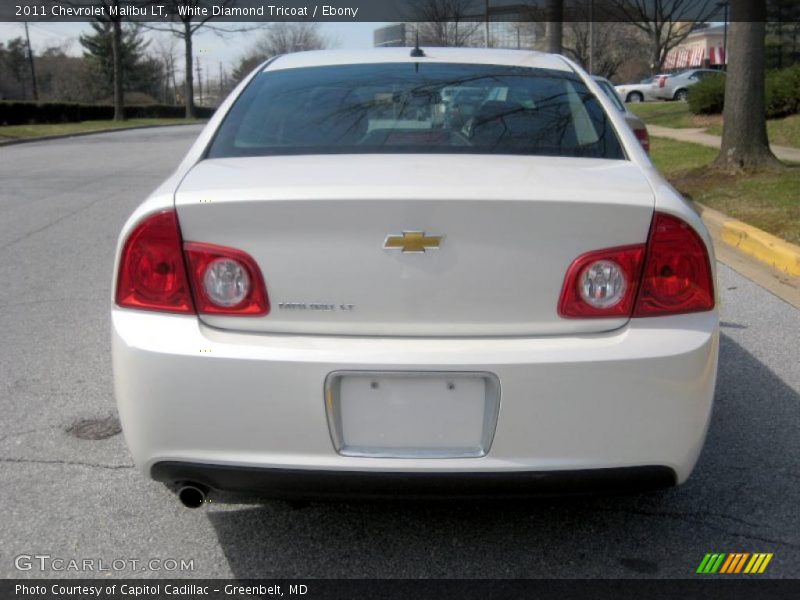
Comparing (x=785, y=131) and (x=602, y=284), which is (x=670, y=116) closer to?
(x=785, y=131)

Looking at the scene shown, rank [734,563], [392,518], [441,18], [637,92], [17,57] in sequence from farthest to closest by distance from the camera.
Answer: [17,57], [637,92], [441,18], [392,518], [734,563]

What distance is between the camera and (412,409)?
242cm

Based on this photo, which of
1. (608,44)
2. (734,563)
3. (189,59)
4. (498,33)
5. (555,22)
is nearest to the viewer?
(734,563)

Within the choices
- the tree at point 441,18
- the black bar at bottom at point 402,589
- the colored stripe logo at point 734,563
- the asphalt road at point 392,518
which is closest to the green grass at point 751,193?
the asphalt road at point 392,518

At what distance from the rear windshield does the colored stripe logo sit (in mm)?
1338

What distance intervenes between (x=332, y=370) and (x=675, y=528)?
143 centimetres

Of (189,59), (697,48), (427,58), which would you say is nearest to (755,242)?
(427,58)

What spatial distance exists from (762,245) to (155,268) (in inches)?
Result: 240

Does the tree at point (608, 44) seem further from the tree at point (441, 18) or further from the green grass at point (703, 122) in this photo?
the green grass at point (703, 122)

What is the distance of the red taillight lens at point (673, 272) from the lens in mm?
2506

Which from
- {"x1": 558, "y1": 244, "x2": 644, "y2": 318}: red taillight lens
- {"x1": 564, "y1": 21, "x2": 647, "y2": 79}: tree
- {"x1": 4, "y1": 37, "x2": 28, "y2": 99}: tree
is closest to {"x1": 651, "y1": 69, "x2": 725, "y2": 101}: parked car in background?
{"x1": 564, "y1": 21, "x2": 647, "y2": 79}: tree

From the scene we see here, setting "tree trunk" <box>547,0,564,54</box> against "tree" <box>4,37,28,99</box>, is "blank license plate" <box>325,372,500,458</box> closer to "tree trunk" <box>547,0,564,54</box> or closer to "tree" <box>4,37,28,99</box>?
"tree trunk" <box>547,0,564,54</box>

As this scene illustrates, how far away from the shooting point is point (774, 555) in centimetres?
288

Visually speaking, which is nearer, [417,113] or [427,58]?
[417,113]
